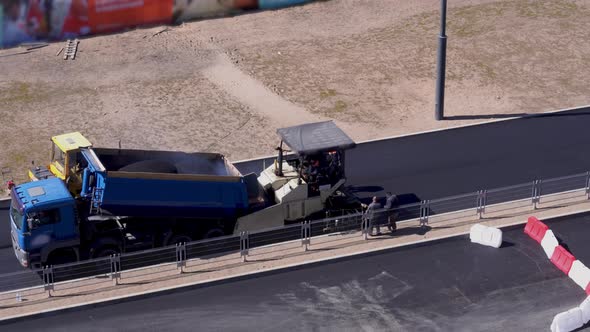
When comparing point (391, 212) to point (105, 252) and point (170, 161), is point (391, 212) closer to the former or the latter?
point (170, 161)

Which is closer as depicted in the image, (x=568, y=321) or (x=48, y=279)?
(x=568, y=321)

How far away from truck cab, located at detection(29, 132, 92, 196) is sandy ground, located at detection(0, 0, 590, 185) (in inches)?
158

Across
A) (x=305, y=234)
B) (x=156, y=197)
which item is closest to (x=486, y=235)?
(x=305, y=234)

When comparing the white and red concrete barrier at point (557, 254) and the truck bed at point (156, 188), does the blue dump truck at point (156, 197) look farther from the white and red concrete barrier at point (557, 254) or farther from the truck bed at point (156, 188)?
the white and red concrete barrier at point (557, 254)

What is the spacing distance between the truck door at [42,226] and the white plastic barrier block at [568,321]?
12955mm

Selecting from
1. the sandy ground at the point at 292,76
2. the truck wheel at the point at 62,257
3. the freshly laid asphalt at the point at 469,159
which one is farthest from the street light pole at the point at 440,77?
the truck wheel at the point at 62,257

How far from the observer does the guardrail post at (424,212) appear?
92.0 feet

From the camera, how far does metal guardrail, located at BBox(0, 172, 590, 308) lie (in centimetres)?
2548

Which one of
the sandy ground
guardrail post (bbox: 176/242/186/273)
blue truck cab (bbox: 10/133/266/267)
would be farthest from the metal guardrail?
the sandy ground

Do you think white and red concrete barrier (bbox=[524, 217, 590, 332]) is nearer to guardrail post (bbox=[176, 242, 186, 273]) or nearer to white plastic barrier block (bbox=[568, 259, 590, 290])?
white plastic barrier block (bbox=[568, 259, 590, 290])

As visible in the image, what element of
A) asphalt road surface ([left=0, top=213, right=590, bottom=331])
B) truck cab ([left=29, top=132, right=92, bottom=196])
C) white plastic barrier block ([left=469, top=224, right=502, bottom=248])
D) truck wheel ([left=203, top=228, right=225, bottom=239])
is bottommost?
asphalt road surface ([left=0, top=213, right=590, bottom=331])

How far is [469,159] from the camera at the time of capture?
33.2 m

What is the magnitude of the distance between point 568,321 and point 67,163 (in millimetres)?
14336

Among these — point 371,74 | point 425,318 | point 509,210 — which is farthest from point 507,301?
point 371,74
